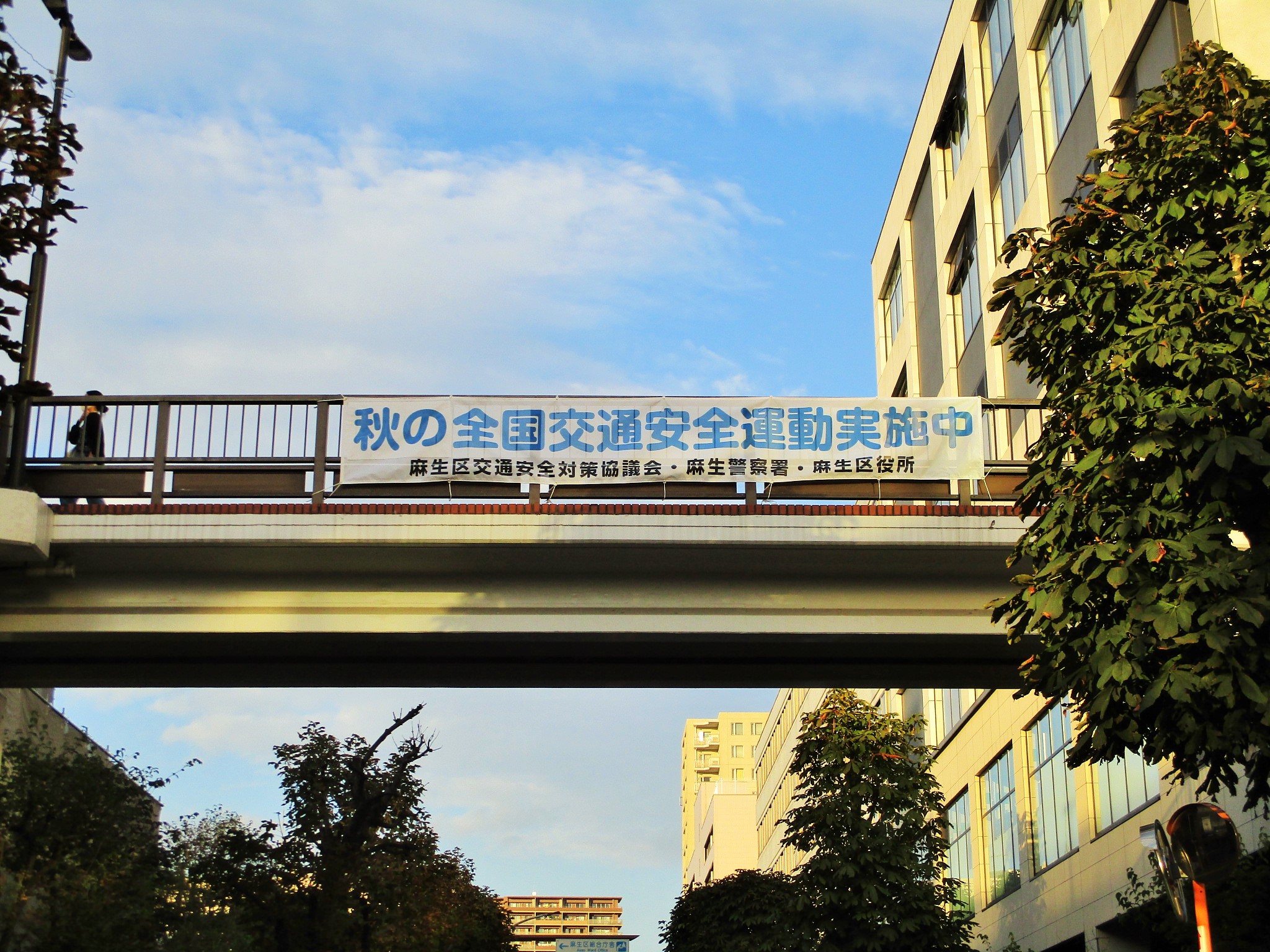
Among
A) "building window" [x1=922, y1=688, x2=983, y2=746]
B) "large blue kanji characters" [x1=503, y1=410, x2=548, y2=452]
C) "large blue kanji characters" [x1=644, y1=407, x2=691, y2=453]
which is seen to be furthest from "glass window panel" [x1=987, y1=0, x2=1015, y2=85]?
"large blue kanji characters" [x1=503, y1=410, x2=548, y2=452]

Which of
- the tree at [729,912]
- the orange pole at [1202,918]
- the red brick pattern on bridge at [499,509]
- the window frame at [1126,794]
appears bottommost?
the orange pole at [1202,918]

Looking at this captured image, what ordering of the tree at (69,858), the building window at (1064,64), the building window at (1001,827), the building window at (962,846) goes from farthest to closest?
1. the building window at (962,846)
2. the building window at (1001,827)
3. the building window at (1064,64)
4. the tree at (69,858)

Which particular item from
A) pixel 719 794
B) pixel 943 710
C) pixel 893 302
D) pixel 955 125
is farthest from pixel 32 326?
pixel 719 794

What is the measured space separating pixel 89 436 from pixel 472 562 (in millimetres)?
5155

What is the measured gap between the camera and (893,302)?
48031 millimetres

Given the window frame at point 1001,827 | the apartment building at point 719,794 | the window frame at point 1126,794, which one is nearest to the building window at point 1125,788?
the window frame at point 1126,794

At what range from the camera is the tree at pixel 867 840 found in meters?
23.5

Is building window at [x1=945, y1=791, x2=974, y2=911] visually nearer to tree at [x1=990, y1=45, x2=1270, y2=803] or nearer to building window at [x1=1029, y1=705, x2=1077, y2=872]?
building window at [x1=1029, y1=705, x2=1077, y2=872]

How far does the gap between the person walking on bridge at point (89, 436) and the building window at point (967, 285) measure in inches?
872

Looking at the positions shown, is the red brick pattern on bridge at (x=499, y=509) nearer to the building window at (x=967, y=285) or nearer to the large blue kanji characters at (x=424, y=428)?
the large blue kanji characters at (x=424, y=428)

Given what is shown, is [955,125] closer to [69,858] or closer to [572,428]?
[572,428]

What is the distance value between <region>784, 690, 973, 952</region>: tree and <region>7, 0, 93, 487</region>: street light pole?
13.8 meters

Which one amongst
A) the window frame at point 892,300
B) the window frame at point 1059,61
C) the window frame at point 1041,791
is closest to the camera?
the window frame at point 1059,61

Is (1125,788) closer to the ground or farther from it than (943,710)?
closer to the ground
